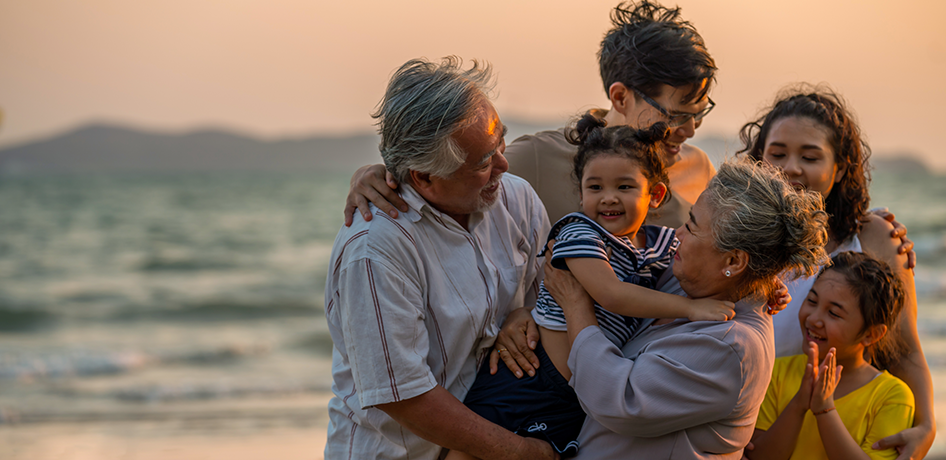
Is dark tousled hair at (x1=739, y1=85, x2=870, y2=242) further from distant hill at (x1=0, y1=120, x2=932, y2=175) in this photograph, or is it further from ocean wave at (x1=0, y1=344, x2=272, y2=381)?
distant hill at (x1=0, y1=120, x2=932, y2=175)

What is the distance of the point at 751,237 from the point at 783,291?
28 centimetres

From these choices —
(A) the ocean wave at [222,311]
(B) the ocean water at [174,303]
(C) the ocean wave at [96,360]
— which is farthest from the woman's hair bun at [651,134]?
(A) the ocean wave at [222,311]

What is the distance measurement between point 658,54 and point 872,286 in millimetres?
1162

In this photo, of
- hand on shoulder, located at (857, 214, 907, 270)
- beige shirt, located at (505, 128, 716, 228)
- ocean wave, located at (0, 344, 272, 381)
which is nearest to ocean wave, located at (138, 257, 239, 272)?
ocean wave, located at (0, 344, 272, 381)

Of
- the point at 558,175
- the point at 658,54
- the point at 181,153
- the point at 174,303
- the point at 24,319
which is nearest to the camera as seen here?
the point at 658,54

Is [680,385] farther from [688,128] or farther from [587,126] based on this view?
[688,128]

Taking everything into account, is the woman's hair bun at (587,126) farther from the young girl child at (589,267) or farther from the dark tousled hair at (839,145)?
the dark tousled hair at (839,145)

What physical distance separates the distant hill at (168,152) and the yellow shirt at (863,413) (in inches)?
930

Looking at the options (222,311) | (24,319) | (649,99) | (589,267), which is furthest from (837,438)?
(24,319)

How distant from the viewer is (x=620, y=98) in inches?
111

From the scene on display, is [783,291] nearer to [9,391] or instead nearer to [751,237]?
[751,237]

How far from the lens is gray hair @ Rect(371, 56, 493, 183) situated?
193 centimetres

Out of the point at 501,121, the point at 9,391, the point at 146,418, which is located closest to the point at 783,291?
the point at 501,121

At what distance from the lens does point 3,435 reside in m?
5.44
